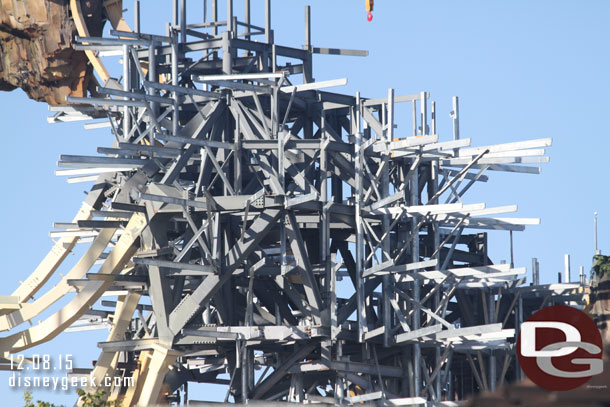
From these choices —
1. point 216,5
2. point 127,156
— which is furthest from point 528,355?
point 216,5

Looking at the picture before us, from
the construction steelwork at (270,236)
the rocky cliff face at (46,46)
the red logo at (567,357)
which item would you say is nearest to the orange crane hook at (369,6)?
the construction steelwork at (270,236)

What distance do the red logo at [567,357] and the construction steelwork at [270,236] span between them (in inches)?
931

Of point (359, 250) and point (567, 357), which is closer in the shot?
point (567, 357)

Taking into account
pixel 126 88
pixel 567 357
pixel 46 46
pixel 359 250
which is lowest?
pixel 359 250

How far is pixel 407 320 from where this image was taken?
38938mm

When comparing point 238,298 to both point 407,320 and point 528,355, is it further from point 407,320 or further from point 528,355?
point 528,355

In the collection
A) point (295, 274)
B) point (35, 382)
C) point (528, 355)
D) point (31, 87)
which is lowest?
point (35, 382)

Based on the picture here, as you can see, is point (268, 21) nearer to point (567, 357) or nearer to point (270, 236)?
point (270, 236)

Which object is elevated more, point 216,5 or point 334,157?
point 216,5

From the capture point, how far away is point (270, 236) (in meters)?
39.5

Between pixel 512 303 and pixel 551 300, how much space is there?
2.36 metres

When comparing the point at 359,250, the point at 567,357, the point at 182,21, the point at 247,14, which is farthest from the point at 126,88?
the point at 567,357

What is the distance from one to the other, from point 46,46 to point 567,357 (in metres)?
38.0

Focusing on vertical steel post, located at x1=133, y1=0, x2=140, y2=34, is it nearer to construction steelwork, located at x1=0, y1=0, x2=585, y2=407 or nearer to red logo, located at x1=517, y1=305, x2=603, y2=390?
construction steelwork, located at x1=0, y1=0, x2=585, y2=407
